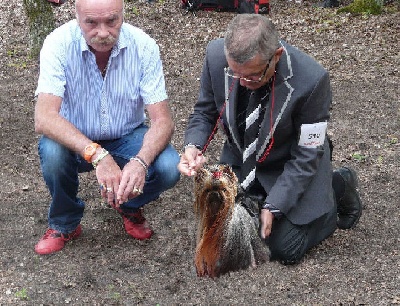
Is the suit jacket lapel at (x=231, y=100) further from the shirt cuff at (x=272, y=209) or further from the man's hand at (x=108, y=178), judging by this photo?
→ the man's hand at (x=108, y=178)

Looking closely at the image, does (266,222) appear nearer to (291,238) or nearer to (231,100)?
(291,238)

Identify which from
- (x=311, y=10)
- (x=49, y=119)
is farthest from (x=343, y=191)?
(x=311, y=10)

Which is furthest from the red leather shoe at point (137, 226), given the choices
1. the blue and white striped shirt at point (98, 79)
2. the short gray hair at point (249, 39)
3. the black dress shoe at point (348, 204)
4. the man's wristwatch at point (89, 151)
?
the short gray hair at point (249, 39)

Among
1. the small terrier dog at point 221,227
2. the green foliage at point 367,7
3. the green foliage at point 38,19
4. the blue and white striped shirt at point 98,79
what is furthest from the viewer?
the green foliage at point 367,7

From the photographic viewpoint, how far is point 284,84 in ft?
10.3

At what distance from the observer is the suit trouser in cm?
343

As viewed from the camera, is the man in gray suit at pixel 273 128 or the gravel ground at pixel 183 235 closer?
the man in gray suit at pixel 273 128

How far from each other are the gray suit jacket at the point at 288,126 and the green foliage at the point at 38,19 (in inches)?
140

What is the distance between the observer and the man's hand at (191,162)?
10.4 ft

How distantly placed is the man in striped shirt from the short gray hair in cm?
68

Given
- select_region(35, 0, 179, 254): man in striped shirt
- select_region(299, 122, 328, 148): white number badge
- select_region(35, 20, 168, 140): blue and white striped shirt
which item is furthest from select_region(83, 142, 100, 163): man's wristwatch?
select_region(299, 122, 328, 148): white number badge

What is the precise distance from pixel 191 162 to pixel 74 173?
70 cm

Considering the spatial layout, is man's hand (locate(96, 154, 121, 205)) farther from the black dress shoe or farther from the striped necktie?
the black dress shoe

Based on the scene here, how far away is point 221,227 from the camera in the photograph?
314cm
